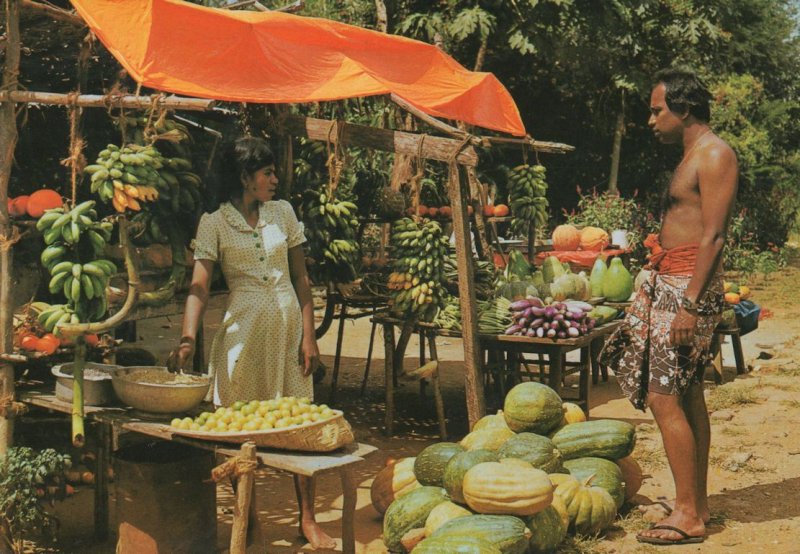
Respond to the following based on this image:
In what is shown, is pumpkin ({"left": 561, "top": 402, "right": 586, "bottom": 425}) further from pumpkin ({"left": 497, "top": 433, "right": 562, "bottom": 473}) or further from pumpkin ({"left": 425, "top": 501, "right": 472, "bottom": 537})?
pumpkin ({"left": 425, "top": 501, "right": 472, "bottom": 537})

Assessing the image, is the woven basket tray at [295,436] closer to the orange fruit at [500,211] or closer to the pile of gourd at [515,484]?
the pile of gourd at [515,484]

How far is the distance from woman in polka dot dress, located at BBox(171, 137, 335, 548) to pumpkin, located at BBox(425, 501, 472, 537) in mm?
558

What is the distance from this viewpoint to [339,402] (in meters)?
8.16

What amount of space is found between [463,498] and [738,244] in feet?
43.1

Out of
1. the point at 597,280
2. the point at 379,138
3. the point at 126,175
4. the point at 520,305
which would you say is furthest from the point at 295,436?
the point at 597,280

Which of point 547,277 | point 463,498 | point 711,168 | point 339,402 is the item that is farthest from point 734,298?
point 463,498

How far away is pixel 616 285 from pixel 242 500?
5460 mm

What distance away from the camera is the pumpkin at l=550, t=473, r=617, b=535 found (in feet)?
15.3

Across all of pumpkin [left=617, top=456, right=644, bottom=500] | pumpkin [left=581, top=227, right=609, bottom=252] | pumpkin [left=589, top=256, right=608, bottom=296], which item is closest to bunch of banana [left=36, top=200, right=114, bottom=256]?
pumpkin [left=617, top=456, right=644, bottom=500]

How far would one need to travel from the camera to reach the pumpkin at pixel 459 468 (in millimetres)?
4422

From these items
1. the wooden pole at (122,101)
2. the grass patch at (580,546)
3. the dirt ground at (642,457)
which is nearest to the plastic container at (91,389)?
the dirt ground at (642,457)

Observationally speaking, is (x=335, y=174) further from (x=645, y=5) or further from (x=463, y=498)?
(x=645, y=5)

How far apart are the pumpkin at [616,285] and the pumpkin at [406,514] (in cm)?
414

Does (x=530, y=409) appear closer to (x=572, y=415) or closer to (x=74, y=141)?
(x=572, y=415)
